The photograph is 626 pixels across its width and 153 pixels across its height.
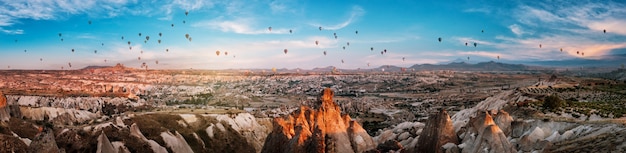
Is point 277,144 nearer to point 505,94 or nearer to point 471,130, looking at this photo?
point 471,130

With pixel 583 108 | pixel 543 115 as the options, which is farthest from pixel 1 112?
pixel 583 108

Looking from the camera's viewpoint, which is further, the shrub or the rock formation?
the shrub

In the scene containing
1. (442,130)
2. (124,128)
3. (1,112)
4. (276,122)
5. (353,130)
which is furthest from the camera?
(1,112)

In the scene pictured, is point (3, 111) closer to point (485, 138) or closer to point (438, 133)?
point (438, 133)

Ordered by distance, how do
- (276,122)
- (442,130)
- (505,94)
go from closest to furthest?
(442,130) < (276,122) < (505,94)

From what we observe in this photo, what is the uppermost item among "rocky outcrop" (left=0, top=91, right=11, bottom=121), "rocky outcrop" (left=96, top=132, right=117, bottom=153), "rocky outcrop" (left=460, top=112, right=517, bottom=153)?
"rocky outcrop" (left=460, top=112, right=517, bottom=153)

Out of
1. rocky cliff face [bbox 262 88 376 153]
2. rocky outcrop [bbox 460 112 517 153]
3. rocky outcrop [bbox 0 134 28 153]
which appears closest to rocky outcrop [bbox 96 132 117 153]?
rocky cliff face [bbox 262 88 376 153]

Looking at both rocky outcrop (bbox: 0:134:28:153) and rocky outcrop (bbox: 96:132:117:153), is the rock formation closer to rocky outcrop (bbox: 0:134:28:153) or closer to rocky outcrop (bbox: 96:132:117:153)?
rocky outcrop (bbox: 0:134:28:153)
